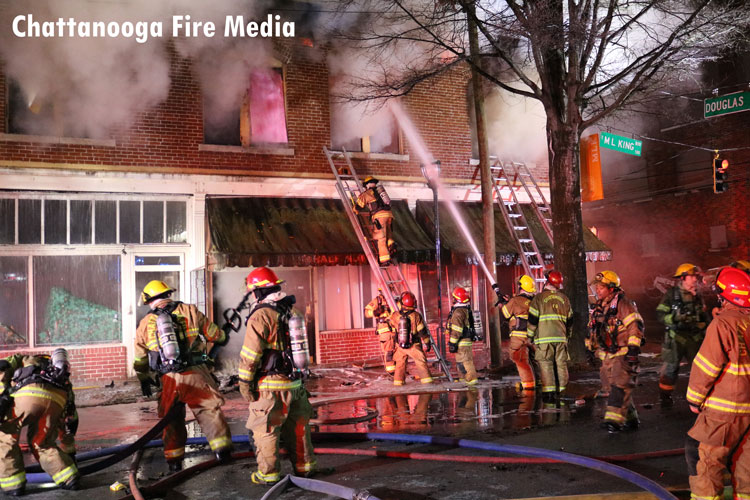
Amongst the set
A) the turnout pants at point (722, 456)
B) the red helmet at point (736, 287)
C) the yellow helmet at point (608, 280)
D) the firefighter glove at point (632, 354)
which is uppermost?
the yellow helmet at point (608, 280)

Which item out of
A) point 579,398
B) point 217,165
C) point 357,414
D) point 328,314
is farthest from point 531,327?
point 217,165

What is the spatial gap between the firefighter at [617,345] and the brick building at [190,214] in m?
5.53

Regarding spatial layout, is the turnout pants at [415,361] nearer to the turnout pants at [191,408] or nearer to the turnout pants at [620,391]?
the turnout pants at [620,391]

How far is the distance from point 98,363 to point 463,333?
242 inches

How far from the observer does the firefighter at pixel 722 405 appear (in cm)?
405

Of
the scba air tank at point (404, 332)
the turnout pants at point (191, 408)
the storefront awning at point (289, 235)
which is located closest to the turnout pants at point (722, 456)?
the turnout pants at point (191, 408)

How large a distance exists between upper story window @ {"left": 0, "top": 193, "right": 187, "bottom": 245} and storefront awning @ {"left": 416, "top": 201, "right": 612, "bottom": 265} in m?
4.88

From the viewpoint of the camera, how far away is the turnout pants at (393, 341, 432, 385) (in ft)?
34.1

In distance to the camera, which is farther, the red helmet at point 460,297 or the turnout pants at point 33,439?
the red helmet at point 460,297

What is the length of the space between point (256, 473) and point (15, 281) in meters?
7.57

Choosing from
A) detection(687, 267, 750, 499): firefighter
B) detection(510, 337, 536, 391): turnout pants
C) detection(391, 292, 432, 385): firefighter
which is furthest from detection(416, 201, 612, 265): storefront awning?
detection(687, 267, 750, 499): firefighter

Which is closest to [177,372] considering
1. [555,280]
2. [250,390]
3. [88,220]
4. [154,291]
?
[154,291]

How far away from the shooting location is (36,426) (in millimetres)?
5457

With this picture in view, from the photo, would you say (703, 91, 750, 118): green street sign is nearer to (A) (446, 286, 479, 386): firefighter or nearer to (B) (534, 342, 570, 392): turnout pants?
(A) (446, 286, 479, 386): firefighter
